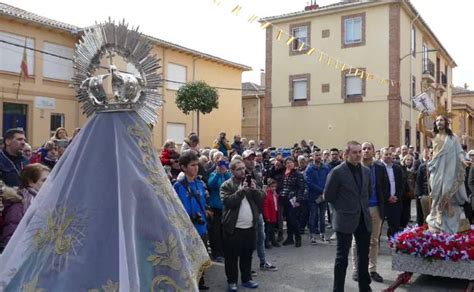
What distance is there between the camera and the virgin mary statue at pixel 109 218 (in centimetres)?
243

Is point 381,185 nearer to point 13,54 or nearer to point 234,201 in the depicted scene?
point 234,201

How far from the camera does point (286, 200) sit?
9938mm

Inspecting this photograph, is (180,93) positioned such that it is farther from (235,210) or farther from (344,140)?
(235,210)

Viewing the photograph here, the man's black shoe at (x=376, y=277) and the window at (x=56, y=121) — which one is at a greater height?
the window at (x=56, y=121)

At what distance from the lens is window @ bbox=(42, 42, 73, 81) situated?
21906 mm

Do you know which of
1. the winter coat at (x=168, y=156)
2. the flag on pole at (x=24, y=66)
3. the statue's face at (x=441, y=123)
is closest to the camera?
the statue's face at (x=441, y=123)

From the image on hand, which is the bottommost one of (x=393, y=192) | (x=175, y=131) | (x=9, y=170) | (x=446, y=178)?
(x=393, y=192)

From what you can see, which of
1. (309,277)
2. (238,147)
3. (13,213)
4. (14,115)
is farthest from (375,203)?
(14,115)

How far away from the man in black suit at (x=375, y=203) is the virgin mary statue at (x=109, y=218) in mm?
4496

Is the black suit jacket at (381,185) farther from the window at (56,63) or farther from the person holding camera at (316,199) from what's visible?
the window at (56,63)

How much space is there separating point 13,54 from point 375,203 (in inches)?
718

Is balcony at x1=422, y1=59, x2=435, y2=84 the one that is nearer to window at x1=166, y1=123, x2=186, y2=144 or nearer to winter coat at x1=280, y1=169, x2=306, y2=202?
window at x1=166, y1=123, x2=186, y2=144

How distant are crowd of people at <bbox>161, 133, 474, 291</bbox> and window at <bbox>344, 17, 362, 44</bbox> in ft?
47.1

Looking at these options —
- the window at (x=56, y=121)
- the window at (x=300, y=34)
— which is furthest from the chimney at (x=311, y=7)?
the window at (x=56, y=121)
